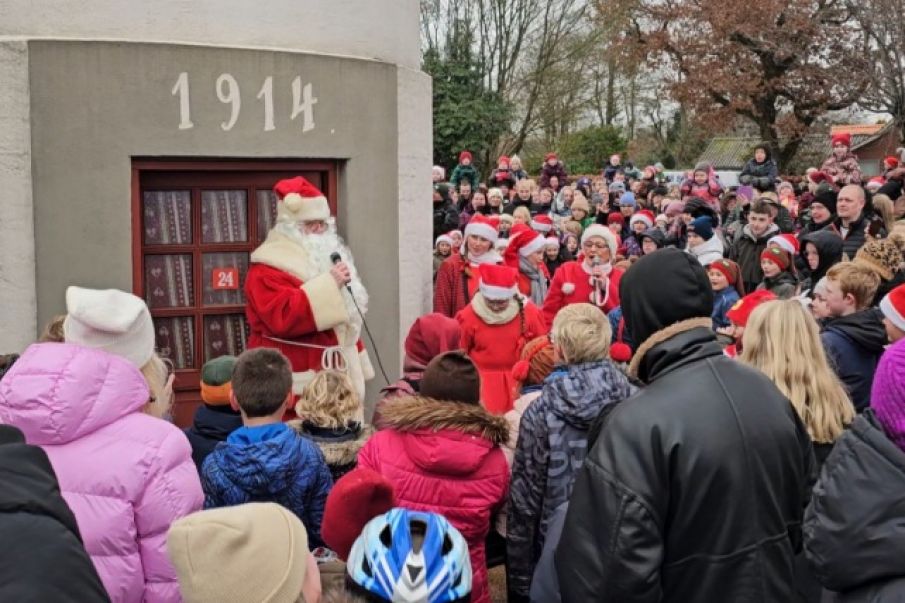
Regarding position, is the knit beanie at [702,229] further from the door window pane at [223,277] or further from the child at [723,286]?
the door window pane at [223,277]

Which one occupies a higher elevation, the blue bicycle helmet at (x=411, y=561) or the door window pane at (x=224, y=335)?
the door window pane at (x=224, y=335)

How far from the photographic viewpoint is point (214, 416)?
4695mm

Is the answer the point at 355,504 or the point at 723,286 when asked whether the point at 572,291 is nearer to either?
the point at 723,286

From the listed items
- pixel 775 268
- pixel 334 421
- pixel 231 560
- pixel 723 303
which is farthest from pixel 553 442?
pixel 775 268

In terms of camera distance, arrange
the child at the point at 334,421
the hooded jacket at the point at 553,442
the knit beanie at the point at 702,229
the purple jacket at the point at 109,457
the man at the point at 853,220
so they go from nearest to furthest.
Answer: the purple jacket at the point at 109,457
the hooded jacket at the point at 553,442
the child at the point at 334,421
the man at the point at 853,220
the knit beanie at the point at 702,229

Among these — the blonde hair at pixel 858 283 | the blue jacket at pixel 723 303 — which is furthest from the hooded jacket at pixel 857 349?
the blue jacket at pixel 723 303

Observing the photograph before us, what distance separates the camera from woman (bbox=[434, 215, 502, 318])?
874cm

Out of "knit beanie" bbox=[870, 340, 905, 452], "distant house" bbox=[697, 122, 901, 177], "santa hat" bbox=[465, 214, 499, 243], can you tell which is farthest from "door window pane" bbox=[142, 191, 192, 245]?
"distant house" bbox=[697, 122, 901, 177]

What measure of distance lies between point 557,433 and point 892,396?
1.75 metres

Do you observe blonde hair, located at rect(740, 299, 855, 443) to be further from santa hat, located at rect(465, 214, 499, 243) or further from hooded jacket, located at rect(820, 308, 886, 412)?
santa hat, located at rect(465, 214, 499, 243)

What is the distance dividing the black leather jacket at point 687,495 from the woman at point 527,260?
6650mm

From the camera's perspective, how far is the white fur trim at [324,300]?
264 inches

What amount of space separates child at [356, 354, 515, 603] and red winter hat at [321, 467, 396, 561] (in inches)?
28.1

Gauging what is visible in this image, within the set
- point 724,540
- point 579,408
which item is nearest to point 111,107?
point 579,408
